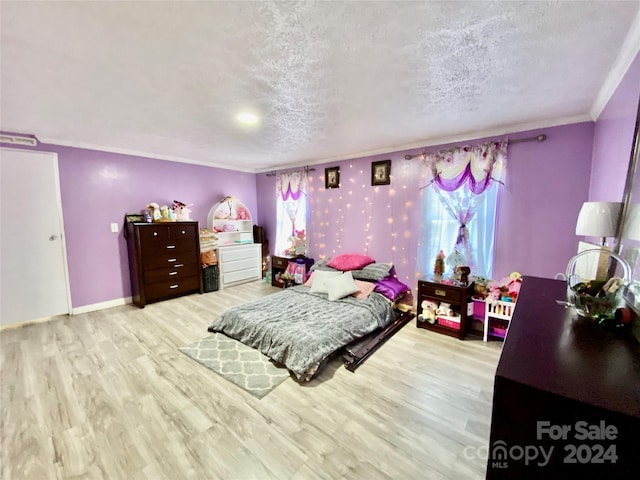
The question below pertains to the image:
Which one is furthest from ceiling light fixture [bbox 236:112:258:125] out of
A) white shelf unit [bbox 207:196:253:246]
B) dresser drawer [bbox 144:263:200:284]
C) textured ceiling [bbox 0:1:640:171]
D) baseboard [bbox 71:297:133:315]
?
baseboard [bbox 71:297:133:315]

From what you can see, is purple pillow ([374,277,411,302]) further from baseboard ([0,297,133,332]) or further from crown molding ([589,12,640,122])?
baseboard ([0,297,133,332])

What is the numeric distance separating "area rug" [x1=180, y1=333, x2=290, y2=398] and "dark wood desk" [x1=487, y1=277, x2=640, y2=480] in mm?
1696

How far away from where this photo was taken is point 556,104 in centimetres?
218

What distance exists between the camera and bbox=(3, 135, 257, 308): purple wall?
3.38 m

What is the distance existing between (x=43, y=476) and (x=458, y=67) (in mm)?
3282

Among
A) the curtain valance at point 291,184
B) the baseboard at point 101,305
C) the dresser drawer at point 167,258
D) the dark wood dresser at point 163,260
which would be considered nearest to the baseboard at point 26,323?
the baseboard at point 101,305

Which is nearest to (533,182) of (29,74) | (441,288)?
(441,288)

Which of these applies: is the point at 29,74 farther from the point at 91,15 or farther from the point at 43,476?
the point at 43,476

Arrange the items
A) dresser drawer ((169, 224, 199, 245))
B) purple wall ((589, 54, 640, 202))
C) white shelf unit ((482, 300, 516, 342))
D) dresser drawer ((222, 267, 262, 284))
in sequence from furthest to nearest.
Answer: dresser drawer ((222, 267, 262, 284)), dresser drawer ((169, 224, 199, 245)), white shelf unit ((482, 300, 516, 342)), purple wall ((589, 54, 640, 202))

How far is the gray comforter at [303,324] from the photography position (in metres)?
2.20

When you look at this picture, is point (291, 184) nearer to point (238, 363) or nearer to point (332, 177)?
point (332, 177)

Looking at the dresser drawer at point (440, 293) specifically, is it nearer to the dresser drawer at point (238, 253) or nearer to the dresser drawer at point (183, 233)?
the dresser drawer at point (238, 253)

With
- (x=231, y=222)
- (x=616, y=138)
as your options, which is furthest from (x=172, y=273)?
(x=616, y=138)

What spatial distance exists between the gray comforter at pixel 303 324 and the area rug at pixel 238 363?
0.08m
